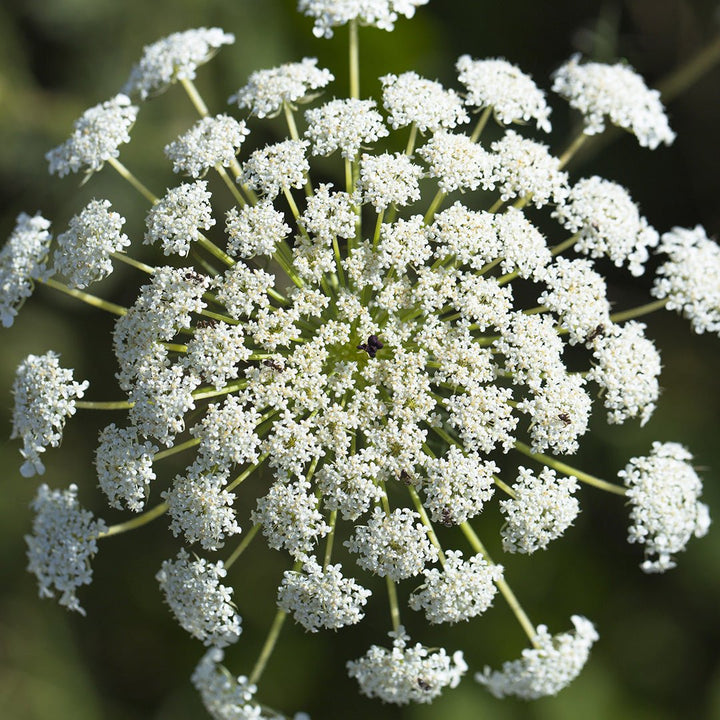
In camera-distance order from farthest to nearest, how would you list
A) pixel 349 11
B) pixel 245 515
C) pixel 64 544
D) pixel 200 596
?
pixel 245 515 → pixel 349 11 → pixel 64 544 → pixel 200 596

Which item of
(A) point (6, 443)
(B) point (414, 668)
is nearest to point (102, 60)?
(A) point (6, 443)

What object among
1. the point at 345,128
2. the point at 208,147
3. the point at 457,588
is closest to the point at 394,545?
the point at 457,588

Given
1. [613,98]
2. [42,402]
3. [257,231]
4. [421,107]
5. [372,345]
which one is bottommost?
[42,402]

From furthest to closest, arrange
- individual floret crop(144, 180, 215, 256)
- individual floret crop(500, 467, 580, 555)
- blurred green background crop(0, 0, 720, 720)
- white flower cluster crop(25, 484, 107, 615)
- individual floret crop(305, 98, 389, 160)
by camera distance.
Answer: blurred green background crop(0, 0, 720, 720) < white flower cluster crop(25, 484, 107, 615) < individual floret crop(305, 98, 389, 160) < individual floret crop(144, 180, 215, 256) < individual floret crop(500, 467, 580, 555)

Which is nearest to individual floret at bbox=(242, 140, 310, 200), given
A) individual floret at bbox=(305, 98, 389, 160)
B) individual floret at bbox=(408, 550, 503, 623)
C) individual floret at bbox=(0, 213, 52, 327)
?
individual floret at bbox=(305, 98, 389, 160)

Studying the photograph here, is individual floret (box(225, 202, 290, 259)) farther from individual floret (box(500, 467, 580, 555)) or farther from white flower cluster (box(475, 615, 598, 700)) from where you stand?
white flower cluster (box(475, 615, 598, 700))

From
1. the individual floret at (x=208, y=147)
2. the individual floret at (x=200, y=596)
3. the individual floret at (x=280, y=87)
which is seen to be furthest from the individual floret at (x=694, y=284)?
the individual floret at (x=200, y=596)

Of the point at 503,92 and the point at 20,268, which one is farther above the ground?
the point at 503,92

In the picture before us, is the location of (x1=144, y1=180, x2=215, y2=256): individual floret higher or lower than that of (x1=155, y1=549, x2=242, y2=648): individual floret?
higher

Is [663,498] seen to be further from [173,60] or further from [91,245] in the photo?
[173,60]
